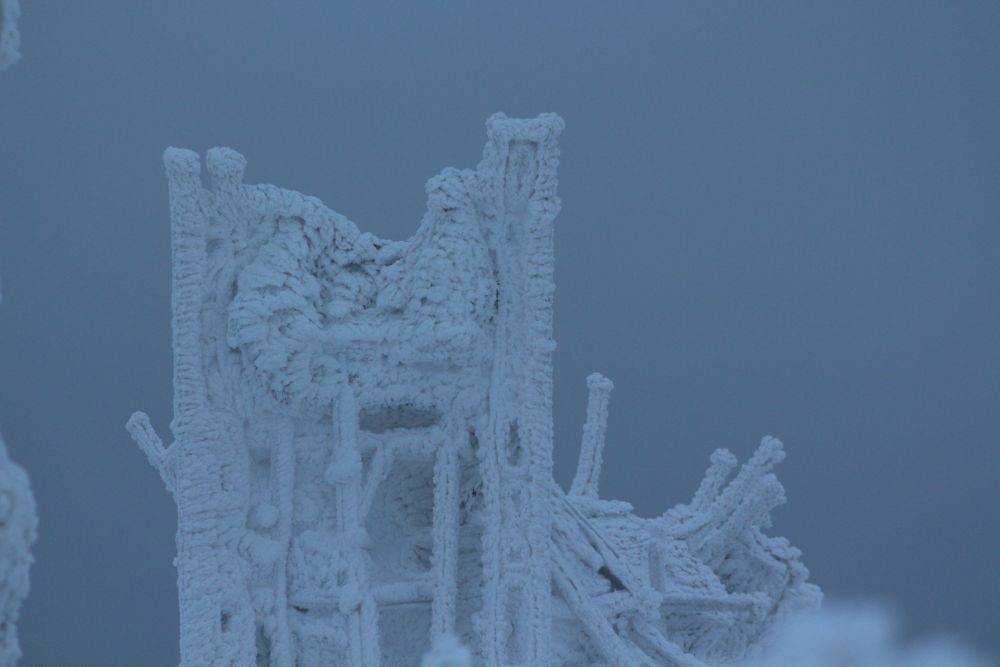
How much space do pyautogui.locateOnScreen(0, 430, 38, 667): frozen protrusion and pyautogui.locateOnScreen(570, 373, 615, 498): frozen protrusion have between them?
9.72 feet

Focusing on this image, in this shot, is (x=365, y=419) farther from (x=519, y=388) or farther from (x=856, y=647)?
(x=856, y=647)

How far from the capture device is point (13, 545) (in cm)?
91

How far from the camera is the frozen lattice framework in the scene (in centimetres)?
224

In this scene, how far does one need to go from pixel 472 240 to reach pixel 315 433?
1.94 feet

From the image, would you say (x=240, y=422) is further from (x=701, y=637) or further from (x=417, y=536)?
(x=701, y=637)

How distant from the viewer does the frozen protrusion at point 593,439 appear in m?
3.86

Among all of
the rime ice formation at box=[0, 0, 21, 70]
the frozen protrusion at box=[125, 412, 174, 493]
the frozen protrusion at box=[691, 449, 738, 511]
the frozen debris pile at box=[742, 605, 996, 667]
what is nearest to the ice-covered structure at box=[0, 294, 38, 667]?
the rime ice formation at box=[0, 0, 21, 70]

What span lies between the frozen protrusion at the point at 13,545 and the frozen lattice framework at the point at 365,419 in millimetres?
1301

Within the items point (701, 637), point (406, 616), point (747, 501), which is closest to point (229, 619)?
point (406, 616)

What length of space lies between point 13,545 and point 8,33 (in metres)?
A: 0.48

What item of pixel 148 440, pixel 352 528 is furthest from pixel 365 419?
pixel 148 440

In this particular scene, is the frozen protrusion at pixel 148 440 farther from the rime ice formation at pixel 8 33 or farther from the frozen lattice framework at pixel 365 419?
the rime ice formation at pixel 8 33

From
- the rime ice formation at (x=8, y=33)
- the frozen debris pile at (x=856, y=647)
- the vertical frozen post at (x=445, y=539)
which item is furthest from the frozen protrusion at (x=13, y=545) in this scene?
the vertical frozen post at (x=445, y=539)

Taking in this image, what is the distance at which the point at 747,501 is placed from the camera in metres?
3.27
